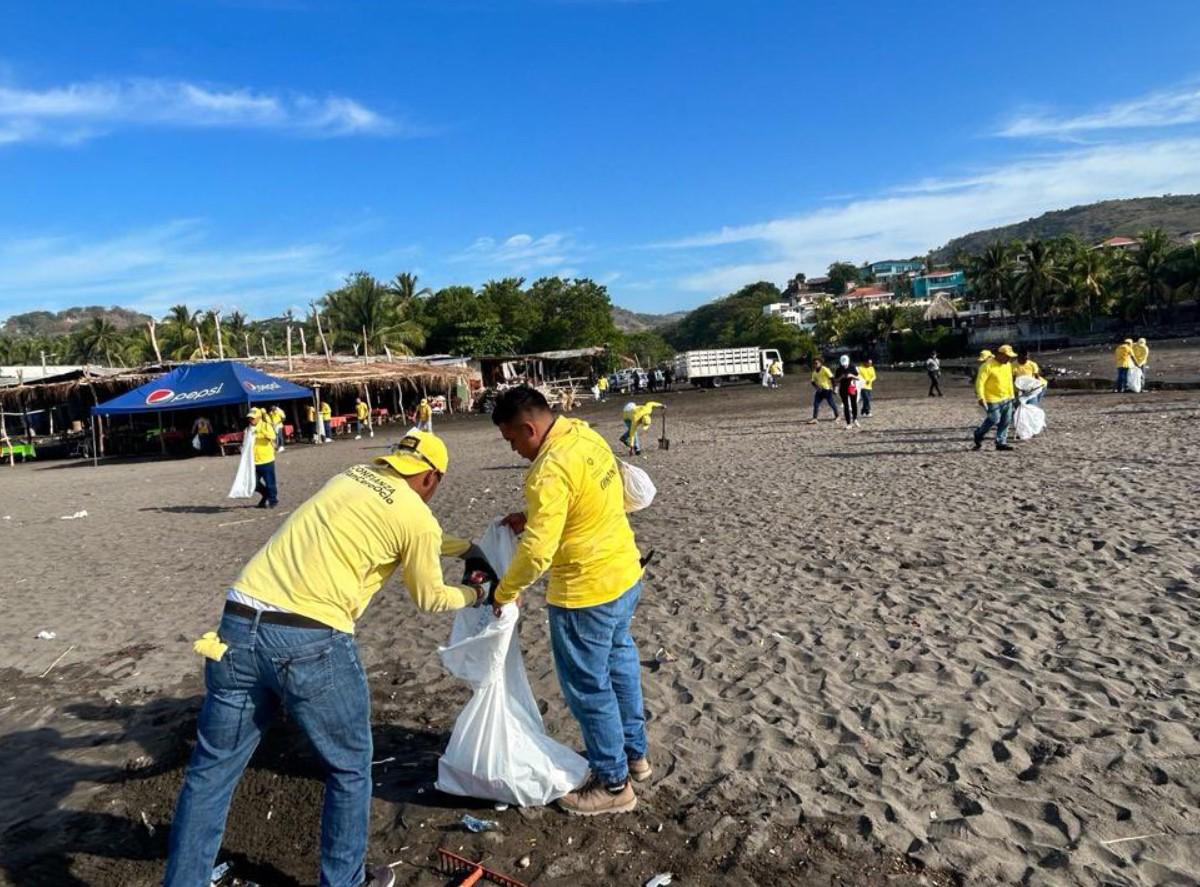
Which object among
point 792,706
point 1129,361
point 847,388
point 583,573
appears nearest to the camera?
point 583,573

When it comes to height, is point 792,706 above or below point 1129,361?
below

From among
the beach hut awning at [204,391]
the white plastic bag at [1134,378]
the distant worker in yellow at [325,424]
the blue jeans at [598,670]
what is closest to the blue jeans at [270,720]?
the blue jeans at [598,670]

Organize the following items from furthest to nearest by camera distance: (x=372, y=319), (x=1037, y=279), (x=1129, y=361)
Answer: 1. (x=1037, y=279)
2. (x=372, y=319)
3. (x=1129, y=361)

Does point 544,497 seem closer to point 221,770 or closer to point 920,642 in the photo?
point 221,770

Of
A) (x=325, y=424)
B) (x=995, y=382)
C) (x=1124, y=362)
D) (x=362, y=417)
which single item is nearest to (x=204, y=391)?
(x=325, y=424)

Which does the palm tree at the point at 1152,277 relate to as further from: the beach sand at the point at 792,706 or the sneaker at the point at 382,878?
the sneaker at the point at 382,878

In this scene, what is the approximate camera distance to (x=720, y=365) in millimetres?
45750

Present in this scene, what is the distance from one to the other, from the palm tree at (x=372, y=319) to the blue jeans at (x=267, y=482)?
126ft

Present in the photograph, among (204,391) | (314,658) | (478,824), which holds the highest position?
(204,391)

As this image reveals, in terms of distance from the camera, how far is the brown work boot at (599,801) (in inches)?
131

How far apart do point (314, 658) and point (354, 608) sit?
223 mm

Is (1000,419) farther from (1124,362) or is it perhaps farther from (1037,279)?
(1037,279)

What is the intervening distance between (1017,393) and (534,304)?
55214mm

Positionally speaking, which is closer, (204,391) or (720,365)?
(204,391)
